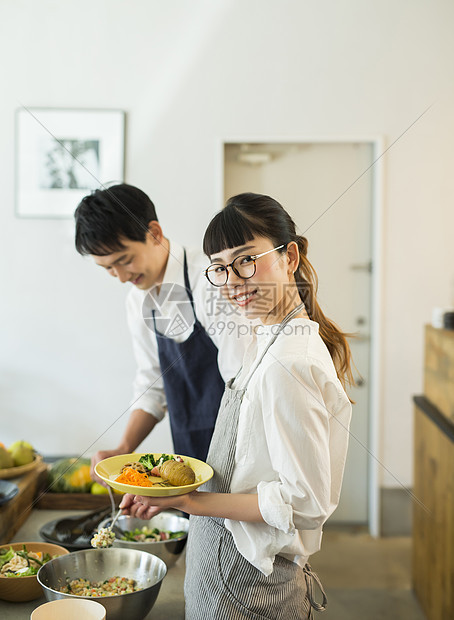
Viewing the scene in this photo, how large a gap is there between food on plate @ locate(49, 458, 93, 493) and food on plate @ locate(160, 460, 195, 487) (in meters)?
0.57

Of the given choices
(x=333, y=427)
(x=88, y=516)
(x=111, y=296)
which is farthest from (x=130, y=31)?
(x=333, y=427)

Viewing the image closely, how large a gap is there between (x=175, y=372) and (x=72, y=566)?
1.20ft

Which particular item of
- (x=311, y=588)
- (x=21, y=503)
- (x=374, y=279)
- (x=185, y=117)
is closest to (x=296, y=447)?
(x=311, y=588)

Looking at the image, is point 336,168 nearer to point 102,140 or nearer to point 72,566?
point 102,140

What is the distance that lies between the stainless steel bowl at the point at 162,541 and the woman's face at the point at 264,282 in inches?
15.8

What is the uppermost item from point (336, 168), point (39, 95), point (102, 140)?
point (39, 95)

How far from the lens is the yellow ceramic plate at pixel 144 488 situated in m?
0.63

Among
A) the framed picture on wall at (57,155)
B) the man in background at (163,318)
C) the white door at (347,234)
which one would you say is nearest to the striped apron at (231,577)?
the man in background at (163,318)

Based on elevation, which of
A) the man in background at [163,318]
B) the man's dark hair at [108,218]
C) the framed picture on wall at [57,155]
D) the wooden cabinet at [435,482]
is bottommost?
the wooden cabinet at [435,482]

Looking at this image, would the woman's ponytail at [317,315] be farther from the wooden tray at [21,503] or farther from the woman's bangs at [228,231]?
the wooden tray at [21,503]

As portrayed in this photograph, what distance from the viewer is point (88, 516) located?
1037 mm

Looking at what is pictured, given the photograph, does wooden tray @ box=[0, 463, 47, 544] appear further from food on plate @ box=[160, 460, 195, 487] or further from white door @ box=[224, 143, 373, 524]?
white door @ box=[224, 143, 373, 524]

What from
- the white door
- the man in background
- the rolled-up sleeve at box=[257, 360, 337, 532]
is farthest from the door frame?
the rolled-up sleeve at box=[257, 360, 337, 532]

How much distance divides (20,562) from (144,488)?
1.11 feet
